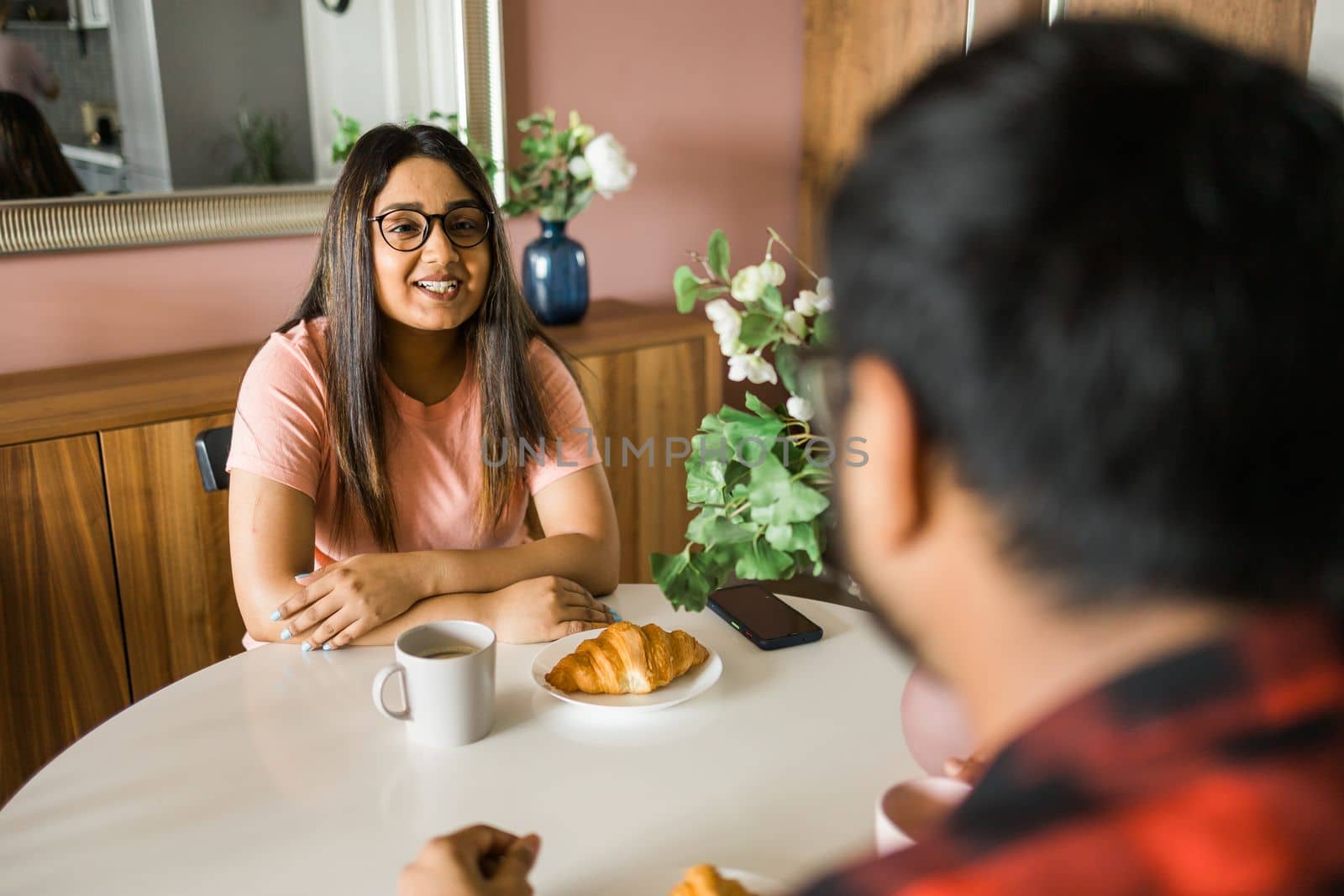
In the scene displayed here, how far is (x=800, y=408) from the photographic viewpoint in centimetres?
96

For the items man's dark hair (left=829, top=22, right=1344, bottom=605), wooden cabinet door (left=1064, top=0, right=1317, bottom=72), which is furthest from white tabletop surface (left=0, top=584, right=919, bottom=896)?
wooden cabinet door (left=1064, top=0, right=1317, bottom=72)

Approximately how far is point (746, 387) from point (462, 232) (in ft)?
6.12

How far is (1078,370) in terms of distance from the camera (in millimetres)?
403

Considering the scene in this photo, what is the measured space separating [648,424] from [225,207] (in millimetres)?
1064

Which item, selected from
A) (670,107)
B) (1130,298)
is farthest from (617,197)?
(1130,298)

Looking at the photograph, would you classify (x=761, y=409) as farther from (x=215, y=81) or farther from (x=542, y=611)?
(x=215, y=81)

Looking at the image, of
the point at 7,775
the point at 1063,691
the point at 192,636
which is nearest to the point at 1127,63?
the point at 1063,691

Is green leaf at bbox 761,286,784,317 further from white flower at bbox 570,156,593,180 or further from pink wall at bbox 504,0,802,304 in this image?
pink wall at bbox 504,0,802,304

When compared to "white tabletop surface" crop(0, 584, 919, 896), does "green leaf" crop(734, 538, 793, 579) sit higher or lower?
higher

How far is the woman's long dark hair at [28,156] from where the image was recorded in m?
2.18

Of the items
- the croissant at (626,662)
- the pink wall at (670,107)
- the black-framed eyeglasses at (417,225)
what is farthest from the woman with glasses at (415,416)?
the pink wall at (670,107)

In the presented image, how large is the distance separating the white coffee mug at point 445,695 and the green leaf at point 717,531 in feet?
0.81

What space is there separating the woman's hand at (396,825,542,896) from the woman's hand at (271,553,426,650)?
0.51m

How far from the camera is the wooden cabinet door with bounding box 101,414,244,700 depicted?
2.00 meters
